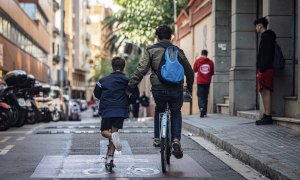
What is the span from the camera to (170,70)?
8.30m

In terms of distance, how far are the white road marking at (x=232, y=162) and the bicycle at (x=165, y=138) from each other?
3.24ft

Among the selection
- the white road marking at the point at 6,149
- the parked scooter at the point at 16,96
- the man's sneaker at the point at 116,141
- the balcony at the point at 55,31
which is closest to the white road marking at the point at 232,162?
the man's sneaker at the point at 116,141

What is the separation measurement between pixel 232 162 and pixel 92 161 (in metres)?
2.02

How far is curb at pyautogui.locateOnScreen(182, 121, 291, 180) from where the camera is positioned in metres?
7.57

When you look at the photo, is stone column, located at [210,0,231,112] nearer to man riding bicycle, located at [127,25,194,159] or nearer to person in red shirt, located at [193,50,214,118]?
person in red shirt, located at [193,50,214,118]

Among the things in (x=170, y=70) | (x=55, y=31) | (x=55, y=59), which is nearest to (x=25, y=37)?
(x=55, y=31)

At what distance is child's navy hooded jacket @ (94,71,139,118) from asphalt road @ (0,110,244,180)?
2.53 ft

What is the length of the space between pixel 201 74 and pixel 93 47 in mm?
118569

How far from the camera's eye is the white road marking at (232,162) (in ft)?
26.6

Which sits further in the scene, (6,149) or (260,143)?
(6,149)

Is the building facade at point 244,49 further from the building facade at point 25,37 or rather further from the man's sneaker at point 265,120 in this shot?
the building facade at point 25,37

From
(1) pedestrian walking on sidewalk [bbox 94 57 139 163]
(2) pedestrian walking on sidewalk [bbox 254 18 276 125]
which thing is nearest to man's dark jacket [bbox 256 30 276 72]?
(2) pedestrian walking on sidewalk [bbox 254 18 276 125]

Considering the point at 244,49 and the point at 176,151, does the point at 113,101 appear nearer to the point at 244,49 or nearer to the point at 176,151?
the point at 176,151

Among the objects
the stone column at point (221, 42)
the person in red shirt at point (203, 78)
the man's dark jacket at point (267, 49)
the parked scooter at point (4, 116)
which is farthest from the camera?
the stone column at point (221, 42)
